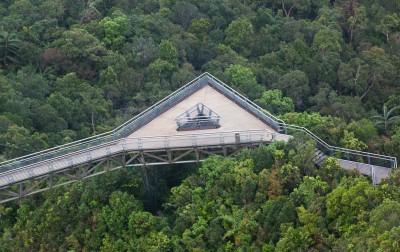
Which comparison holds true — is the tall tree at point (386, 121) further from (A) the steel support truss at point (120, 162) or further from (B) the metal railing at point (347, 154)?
(A) the steel support truss at point (120, 162)

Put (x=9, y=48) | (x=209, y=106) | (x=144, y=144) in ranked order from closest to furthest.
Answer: (x=144, y=144) < (x=209, y=106) < (x=9, y=48)

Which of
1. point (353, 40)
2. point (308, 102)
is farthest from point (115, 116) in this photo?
point (353, 40)

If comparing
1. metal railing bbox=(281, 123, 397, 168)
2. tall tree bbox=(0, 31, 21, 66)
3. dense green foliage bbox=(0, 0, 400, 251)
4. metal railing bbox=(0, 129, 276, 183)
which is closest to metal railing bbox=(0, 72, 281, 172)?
metal railing bbox=(0, 129, 276, 183)

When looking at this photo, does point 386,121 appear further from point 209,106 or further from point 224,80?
point 209,106

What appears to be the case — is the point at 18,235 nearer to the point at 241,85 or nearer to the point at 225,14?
the point at 241,85

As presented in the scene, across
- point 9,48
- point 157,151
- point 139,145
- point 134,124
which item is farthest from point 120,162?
point 9,48

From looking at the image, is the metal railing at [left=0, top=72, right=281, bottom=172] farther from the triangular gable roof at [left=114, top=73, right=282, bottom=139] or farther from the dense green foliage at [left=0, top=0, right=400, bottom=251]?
the dense green foliage at [left=0, top=0, right=400, bottom=251]

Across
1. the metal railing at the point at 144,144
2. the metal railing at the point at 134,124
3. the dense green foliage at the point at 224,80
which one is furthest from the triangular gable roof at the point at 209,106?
the dense green foliage at the point at 224,80
